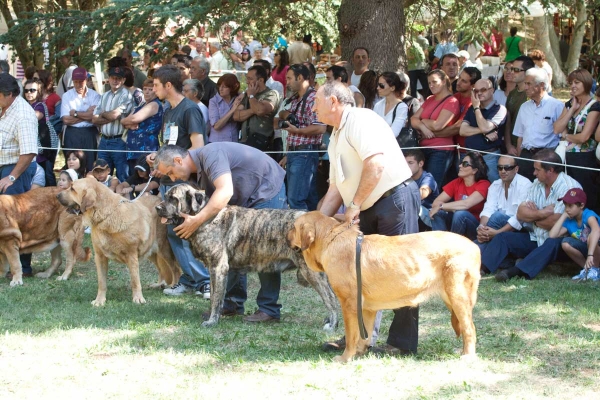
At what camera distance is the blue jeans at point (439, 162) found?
405 inches

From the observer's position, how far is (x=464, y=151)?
10250mm

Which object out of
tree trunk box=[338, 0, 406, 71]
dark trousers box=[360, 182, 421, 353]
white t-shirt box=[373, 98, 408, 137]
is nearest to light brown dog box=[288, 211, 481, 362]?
dark trousers box=[360, 182, 421, 353]

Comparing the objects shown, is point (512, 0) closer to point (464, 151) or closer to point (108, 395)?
point (464, 151)

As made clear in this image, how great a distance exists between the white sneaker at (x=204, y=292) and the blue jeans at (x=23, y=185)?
2561 millimetres

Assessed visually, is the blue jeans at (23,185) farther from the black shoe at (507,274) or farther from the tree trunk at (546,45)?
the tree trunk at (546,45)

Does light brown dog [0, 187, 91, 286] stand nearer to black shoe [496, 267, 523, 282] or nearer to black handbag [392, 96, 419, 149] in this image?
black handbag [392, 96, 419, 149]

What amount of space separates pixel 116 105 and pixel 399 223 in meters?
6.65

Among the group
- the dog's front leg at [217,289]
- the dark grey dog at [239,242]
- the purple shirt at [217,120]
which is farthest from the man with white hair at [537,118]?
the dog's front leg at [217,289]

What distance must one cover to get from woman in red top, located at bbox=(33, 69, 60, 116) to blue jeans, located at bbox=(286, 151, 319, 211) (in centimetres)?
502

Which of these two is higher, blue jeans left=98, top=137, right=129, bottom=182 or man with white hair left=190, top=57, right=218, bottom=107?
man with white hair left=190, top=57, right=218, bottom=107

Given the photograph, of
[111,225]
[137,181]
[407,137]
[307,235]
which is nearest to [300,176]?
[407,137]

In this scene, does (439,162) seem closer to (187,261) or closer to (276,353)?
(187,261)

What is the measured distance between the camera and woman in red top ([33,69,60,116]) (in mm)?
13430

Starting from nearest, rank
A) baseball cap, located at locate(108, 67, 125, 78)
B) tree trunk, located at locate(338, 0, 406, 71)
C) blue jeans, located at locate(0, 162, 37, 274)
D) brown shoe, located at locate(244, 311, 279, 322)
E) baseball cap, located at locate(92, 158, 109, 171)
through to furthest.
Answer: brown shoe, located at locate(244, 311, 279, 322) < blue jeans, located at locate(0, 162, 37, 274) < baseball cap, located at locate(92, 158, 109, 171) < baseball cap, located at locate(108, 67, 125, 78) < tree trunk, located at locate(338, 0, 406, 71)
